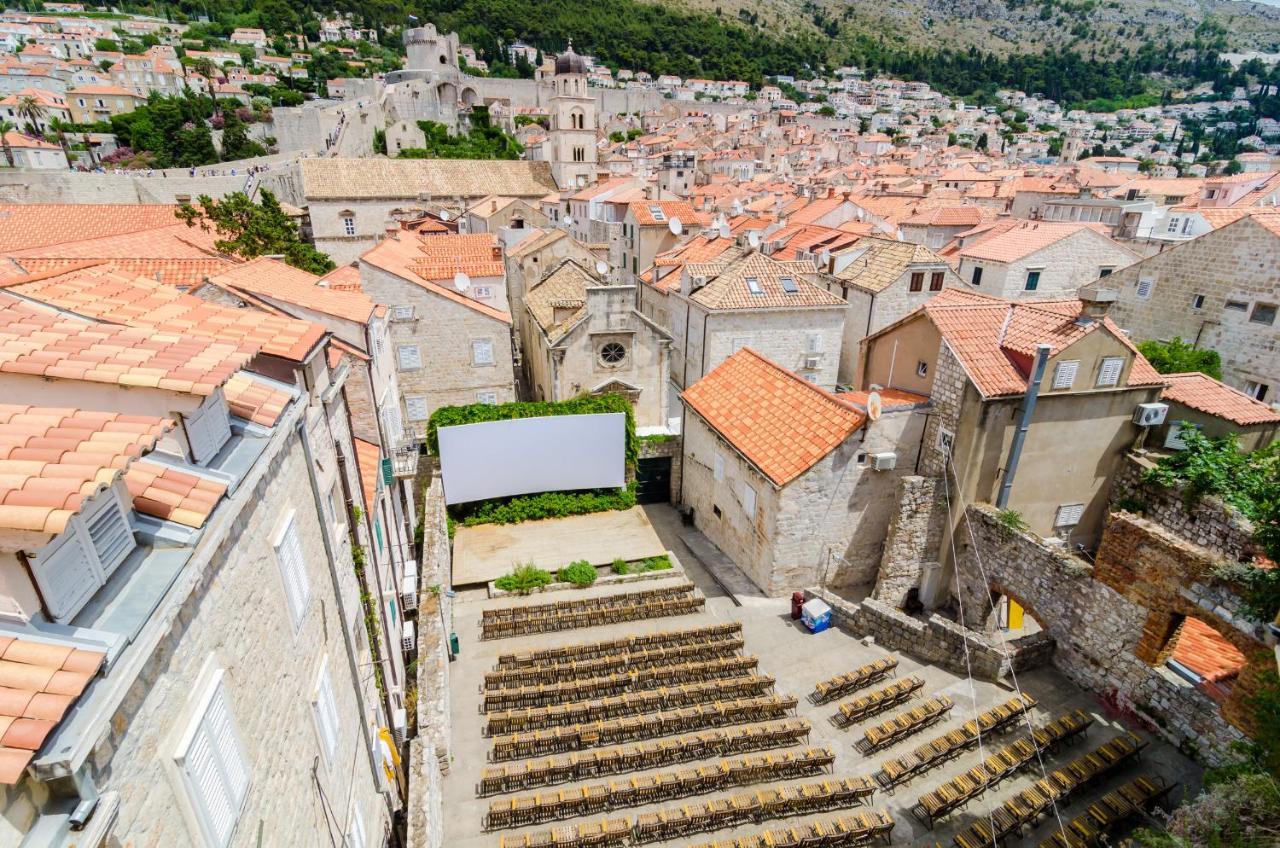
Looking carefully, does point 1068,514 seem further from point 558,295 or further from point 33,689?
point 558,295

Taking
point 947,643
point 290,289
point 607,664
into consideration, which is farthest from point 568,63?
point 947,643

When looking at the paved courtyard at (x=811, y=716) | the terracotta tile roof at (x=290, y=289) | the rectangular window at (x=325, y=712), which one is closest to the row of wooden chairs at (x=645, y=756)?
the paved courtyard at (x=811, y=716)

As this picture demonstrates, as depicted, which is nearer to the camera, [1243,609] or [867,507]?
[1243,609]

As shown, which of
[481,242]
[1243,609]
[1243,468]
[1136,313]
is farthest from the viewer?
[481,242]

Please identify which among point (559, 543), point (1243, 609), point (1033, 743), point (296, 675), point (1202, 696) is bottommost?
point (559, 543)

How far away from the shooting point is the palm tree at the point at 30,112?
79.6m

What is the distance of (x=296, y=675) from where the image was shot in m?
7.71

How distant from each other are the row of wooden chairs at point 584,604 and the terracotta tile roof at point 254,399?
10.6 m

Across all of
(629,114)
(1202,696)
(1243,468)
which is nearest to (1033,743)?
(1202,696)

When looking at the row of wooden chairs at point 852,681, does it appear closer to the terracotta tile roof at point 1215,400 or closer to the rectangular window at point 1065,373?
the rectangular window at point 1065,373

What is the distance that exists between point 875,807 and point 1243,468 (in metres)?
12.8

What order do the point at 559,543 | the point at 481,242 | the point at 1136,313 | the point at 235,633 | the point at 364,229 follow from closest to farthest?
the point at 235,633, the point at 559,543, the point at 1136,313, the point at 481,242, the point at 364,229

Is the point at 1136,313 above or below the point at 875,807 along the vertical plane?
above

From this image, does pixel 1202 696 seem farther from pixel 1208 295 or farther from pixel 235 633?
pixel 1208 295
